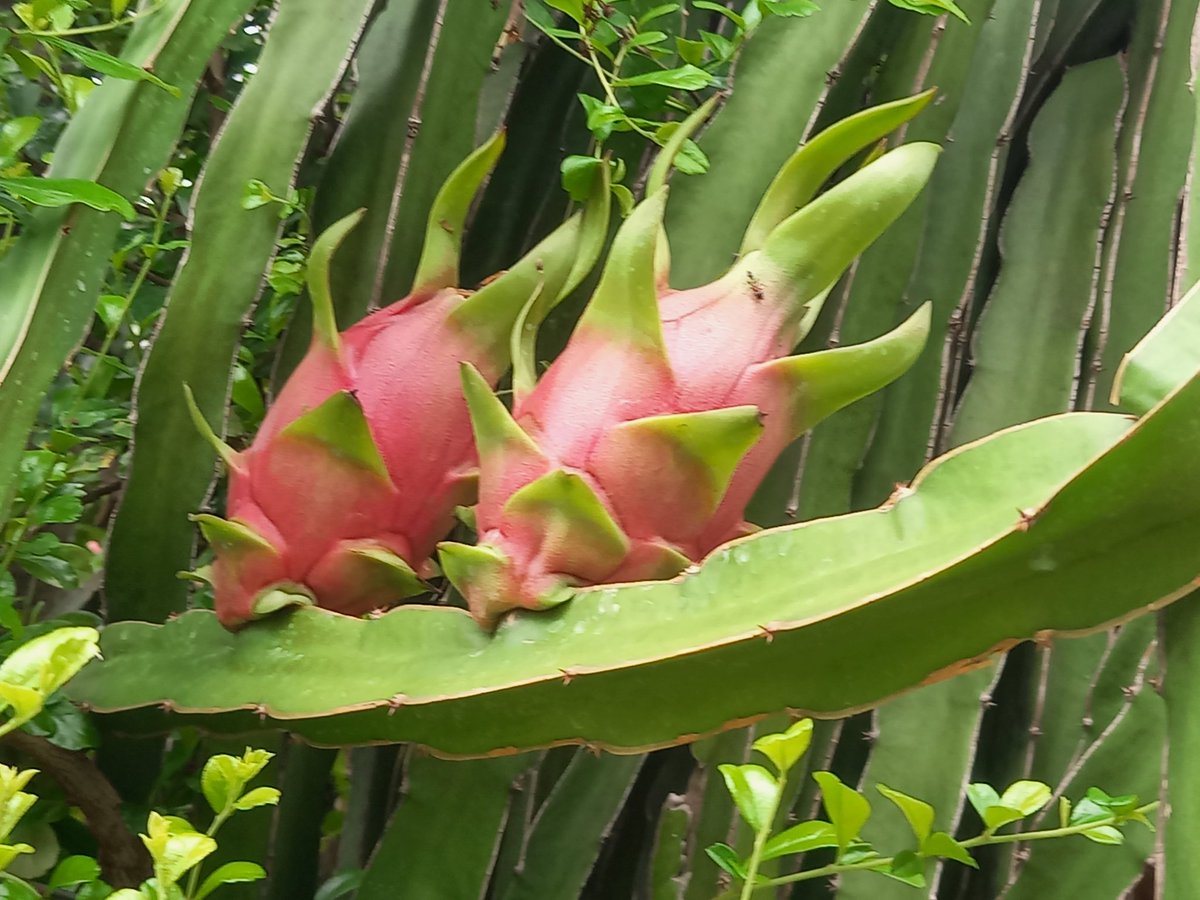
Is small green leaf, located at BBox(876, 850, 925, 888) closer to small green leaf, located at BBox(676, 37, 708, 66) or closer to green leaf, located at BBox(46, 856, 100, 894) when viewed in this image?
green leaf, located at BBox(46, 856, 100, 894)

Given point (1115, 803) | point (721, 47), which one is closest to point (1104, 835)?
point (1115, 803)

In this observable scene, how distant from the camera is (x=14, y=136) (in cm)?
55

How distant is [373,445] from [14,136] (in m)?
0.30

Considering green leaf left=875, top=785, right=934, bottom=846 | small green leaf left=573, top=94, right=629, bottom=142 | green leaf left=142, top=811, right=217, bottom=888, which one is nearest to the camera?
green leaf left=142, top=811, right=217, bottom=888

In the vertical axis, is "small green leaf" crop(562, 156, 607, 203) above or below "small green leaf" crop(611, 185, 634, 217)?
above

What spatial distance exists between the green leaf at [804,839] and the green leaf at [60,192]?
42 centimetres

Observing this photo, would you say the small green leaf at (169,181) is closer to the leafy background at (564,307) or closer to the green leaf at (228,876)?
the leafy background at (564,307)

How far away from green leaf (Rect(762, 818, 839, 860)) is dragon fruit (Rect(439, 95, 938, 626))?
0.40 ft

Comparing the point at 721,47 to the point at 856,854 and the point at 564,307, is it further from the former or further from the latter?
the point at 856,854

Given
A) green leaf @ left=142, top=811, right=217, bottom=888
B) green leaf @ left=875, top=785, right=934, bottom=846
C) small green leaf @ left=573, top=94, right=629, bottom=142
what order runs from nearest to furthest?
green leaf @ left=142, top=811, right=217, bottom=888 < green leaf @ left=875, top=785, right=934, bottom=846 < small green leaf @ left=573, top=94, right=629, bottom=142

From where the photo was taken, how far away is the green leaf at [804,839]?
16.2 inches

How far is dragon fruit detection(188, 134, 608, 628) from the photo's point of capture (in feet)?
1.52

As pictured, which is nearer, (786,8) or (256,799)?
(256,799)

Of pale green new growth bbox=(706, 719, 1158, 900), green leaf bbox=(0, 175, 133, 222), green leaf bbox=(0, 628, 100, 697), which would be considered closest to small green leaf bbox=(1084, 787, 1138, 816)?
pale green new growth bbox=(706, 719, 1158, 900)
